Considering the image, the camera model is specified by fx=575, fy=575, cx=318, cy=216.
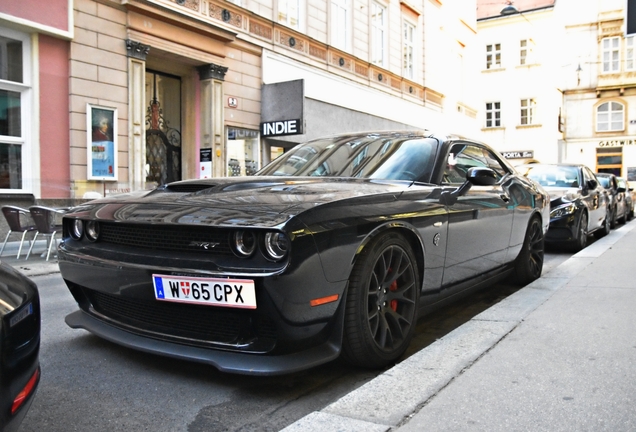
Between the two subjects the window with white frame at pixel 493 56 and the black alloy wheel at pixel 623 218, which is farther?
the window with white frame at pixel 493 56

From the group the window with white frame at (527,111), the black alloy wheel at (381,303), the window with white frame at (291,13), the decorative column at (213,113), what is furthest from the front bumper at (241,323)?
the window with white frame at (527,111)

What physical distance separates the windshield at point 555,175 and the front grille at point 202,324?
841 cm

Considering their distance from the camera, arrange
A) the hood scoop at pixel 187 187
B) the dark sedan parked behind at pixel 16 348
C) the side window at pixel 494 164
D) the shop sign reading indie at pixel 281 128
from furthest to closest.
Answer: the shop sign reading indie at pixel 281 128 → the side window at pixel 494 164 → the hood scoop at pixel 187 187 → the dark sedan parked behind at pixel 16 348

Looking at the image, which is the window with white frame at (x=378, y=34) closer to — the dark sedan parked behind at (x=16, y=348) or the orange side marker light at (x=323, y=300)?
the orange side marker light at (x=323, y=300)

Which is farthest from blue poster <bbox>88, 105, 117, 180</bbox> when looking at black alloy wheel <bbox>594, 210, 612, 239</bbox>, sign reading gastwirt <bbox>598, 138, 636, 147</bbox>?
sign reading gastwirt <bbox>598, 138, 636, 147</bbox>

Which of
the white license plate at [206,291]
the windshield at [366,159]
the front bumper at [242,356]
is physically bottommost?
the front bumper at [242,356]

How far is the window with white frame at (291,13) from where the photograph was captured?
15570mm

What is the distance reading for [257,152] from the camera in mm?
14992

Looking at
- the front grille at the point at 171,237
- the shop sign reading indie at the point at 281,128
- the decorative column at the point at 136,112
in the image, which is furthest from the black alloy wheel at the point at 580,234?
the decorative column at the point at 136,112

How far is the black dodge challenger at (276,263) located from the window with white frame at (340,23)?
14842 millimetres

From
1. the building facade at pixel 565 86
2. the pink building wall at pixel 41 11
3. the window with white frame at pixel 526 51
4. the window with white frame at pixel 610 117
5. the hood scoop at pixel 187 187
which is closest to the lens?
the hood scoop at pixel 187 187

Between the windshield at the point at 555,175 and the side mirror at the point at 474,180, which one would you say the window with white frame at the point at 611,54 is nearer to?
the windshield at the point at 555,175

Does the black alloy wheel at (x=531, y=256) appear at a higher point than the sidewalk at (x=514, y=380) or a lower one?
higher

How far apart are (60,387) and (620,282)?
15.3 feet
